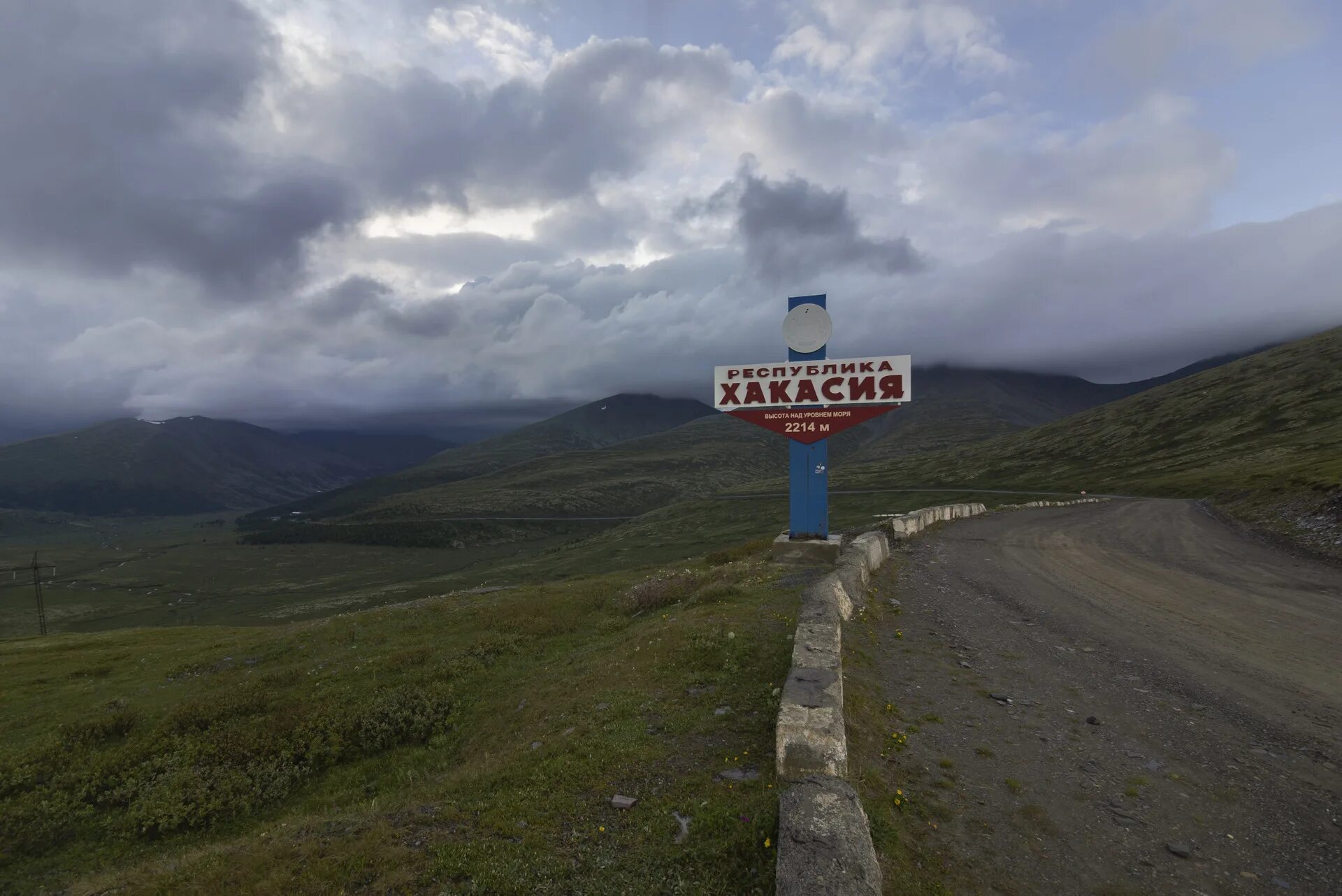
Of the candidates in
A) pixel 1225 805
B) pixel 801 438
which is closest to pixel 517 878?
pixel 1225 805

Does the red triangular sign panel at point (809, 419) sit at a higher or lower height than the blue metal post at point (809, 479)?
higher

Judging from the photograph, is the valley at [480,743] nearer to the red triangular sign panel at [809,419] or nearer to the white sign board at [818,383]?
the red triangular sign panel at [809,419]

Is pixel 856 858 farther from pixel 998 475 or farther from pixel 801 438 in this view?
pixel 998 475

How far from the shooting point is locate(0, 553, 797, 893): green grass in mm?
7312

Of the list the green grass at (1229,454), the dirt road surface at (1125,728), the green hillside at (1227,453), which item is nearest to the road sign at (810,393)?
the dirt road surface at (1125,728)

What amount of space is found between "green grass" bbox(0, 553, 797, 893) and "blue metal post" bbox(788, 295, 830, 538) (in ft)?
10.4

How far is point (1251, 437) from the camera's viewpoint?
138 meters

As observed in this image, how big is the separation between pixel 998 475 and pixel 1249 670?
180 m

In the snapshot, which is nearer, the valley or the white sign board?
the valley

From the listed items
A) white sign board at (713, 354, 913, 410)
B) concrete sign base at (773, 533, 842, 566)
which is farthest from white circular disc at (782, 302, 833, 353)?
concrete sign base at (773, 533, 842, 566)

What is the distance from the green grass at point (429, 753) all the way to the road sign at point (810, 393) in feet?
13.8

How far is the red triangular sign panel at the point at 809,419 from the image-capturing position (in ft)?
78.8

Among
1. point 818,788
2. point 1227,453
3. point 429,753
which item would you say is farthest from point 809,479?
point 1227,453

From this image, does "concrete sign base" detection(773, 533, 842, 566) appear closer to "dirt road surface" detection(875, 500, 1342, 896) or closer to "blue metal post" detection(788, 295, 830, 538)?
"blue metal post" detection(788, 295, 830, 538)
